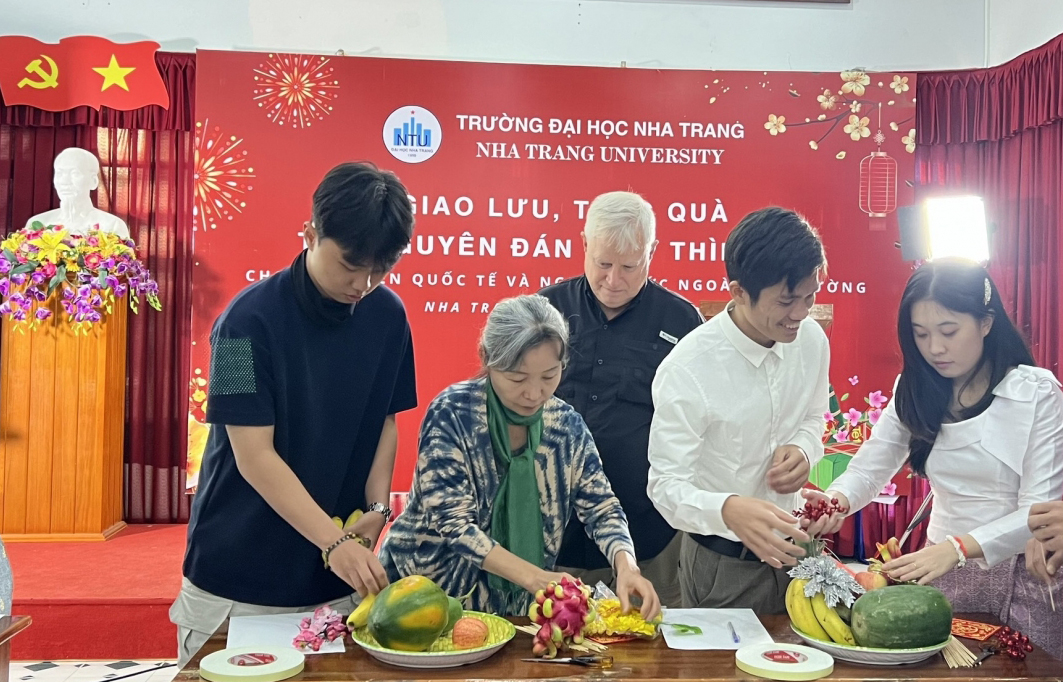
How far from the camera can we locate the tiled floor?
3.62 meters

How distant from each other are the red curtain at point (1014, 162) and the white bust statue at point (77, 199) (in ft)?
14.9

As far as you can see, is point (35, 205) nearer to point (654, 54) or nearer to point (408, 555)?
point (654, 54)

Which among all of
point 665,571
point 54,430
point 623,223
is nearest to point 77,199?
point 54,430

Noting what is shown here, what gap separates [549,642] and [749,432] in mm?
651

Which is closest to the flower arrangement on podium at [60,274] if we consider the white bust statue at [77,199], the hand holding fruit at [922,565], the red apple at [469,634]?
the white bust statue at [77,199]

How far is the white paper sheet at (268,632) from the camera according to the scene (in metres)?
1.67

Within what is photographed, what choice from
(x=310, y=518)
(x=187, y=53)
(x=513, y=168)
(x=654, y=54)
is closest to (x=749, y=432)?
(x=310, y=518)

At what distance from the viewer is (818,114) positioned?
186 inches

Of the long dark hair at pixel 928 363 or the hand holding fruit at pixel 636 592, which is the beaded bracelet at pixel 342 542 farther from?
the long dark hair at pixel 928 363

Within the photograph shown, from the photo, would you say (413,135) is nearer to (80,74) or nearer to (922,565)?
(80,74)

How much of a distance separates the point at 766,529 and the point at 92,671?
3.09m

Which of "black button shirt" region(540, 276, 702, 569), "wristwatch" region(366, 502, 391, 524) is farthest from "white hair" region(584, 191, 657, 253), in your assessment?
"wristwatch" region(366, 502, 391, 524)

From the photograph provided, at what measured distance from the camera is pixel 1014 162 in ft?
16.6

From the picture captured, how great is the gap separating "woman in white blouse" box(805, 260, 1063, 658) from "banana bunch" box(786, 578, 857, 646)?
0.16 meters
